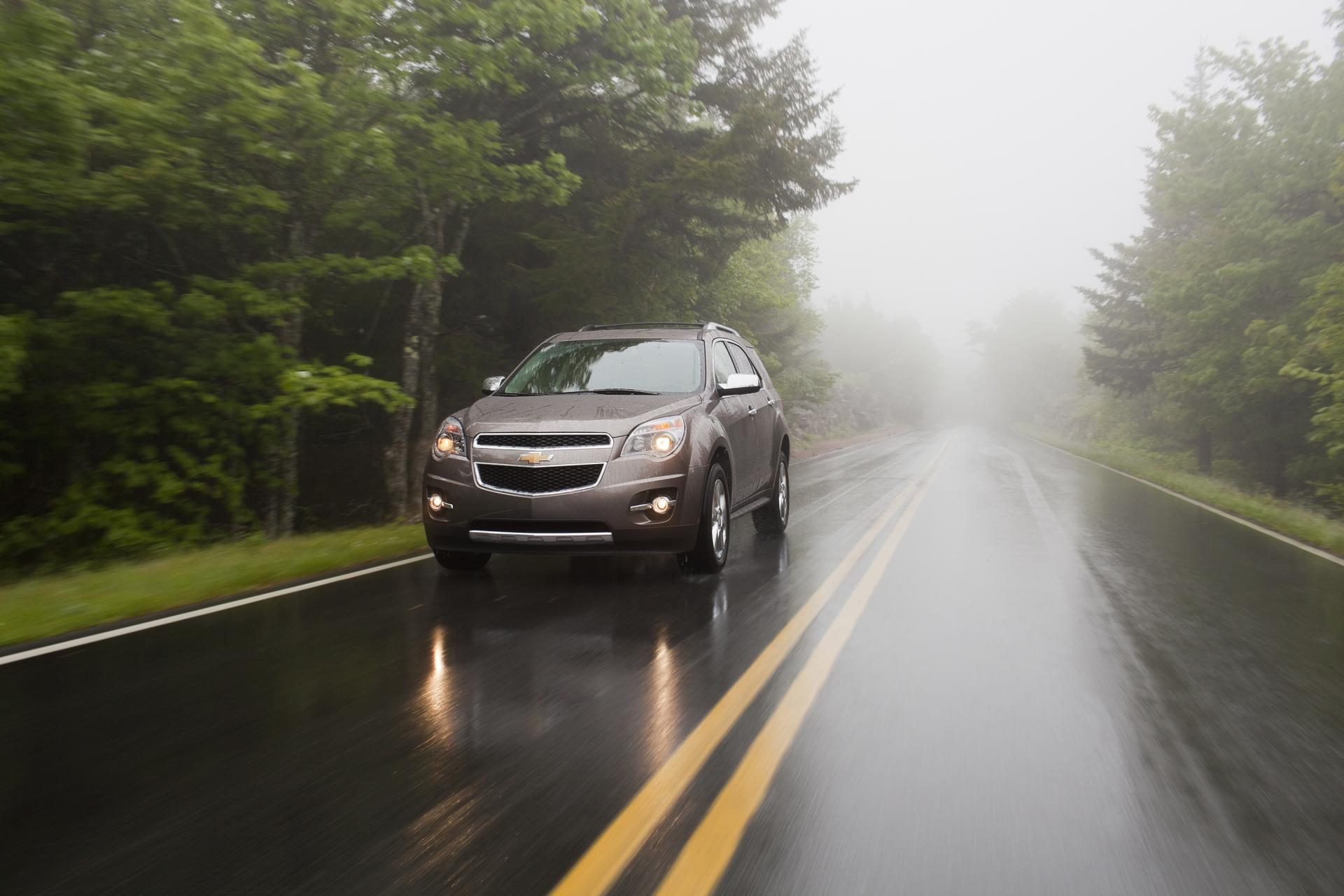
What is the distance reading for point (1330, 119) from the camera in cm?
2383

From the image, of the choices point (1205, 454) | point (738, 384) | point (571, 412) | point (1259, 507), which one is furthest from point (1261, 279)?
point (571, 412)

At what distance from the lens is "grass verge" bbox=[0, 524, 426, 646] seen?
5.79m

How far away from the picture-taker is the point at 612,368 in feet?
27.1

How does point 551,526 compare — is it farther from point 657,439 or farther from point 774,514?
point 774,514

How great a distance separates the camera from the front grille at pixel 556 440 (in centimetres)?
676

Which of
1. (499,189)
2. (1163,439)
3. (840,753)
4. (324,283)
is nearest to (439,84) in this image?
(499,189)

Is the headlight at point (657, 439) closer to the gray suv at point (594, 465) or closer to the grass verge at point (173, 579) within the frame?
the gray suv at point (594, 465)

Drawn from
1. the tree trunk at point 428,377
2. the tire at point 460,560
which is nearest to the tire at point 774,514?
the tire at point 460,560

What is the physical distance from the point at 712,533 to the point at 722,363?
215cm

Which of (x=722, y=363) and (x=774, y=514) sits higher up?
(x=722, y=363)

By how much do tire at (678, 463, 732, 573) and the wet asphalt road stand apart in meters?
0.15

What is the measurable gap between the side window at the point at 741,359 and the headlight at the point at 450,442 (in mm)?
3401

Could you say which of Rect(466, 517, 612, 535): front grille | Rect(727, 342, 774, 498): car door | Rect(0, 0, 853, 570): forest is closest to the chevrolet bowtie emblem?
Rect(466, 517, 612, 535): front grille

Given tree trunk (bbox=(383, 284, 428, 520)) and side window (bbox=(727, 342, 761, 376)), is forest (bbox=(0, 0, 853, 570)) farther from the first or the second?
side window (bbox=(727, 342, 761, 376))
